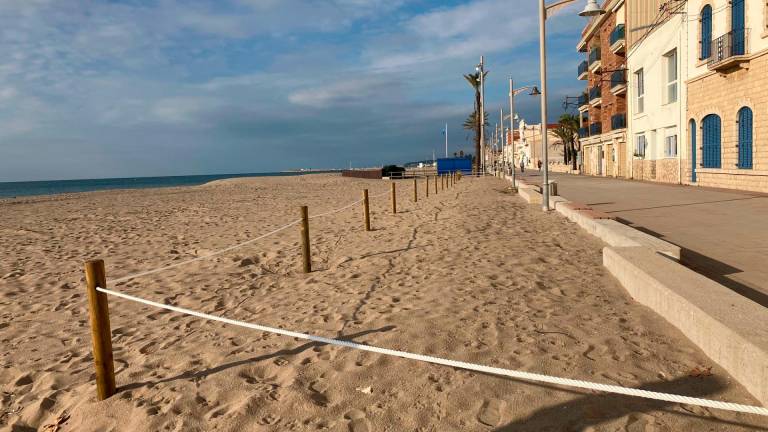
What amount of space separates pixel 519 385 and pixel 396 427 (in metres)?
0.95

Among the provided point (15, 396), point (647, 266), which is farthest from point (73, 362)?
point (647, 266)

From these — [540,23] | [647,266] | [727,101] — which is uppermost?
[540,23]

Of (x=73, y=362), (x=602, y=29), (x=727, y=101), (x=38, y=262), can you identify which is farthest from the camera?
(x=602, y=29)

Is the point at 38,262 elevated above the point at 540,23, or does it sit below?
below

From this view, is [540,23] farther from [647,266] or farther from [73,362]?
[73,362]

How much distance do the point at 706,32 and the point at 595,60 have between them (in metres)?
20.3

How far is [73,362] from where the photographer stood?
4621mm

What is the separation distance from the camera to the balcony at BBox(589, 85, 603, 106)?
4009cm

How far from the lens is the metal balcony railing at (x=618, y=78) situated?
32.4 m

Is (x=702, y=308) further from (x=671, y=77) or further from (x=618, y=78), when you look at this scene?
(x=618, y=78)

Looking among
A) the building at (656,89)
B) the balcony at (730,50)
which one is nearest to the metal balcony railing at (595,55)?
the building at (656,89)

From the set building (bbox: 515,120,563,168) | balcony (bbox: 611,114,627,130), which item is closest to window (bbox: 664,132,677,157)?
balcony (bbox: 611,114,627,130)

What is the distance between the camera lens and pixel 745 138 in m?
17.7

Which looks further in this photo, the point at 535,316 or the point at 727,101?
the point at 727,101
